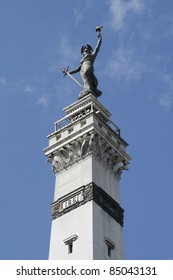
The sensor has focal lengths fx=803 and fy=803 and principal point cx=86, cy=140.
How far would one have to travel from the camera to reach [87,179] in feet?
180

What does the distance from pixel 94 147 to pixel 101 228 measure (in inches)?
274

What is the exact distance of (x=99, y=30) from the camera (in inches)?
2586

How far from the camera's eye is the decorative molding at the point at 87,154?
56875mm

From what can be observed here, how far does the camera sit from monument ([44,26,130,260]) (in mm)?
51906

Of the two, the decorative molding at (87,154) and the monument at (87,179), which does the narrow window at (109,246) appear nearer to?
the monument at (87,179)

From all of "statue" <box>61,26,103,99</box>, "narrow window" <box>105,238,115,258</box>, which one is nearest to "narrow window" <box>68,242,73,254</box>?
"narrow window" <box>105,238,115,258</box>

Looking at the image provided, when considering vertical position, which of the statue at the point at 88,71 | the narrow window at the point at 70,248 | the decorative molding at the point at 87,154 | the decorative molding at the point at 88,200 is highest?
the statue at the point at 88,71

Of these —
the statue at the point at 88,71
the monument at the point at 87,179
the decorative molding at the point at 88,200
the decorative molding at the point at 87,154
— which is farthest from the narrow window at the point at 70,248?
the statue at the point at 88,71

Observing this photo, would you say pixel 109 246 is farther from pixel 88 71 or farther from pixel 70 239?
pixel 88 71

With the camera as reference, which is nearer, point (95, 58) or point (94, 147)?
point (94, 147)

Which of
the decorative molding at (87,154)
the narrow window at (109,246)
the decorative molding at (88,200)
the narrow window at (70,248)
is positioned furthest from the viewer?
the decorative molding at (87,154)

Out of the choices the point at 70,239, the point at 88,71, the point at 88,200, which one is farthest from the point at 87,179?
the point at 88,71
